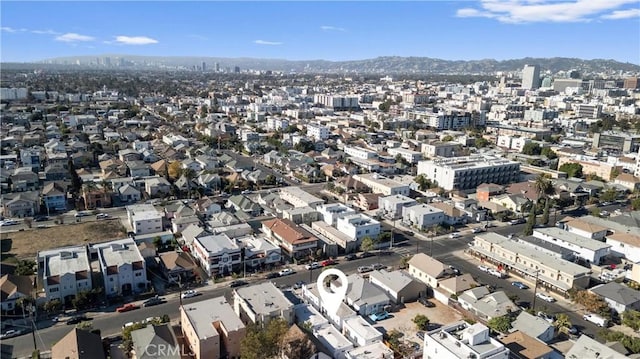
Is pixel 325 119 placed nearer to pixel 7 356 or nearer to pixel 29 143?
pixel 29 143

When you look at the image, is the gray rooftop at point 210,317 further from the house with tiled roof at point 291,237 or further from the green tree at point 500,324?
the green tree at point 500,324

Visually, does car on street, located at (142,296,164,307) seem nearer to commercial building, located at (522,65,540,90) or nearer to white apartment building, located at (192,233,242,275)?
white apartment building, located at (192,233,242,275)

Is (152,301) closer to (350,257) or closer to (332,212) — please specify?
(350,257)

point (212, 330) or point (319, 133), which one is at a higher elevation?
point (319, 133)

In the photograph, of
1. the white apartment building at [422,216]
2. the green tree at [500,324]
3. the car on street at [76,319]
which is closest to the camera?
the green tree at [500,324]

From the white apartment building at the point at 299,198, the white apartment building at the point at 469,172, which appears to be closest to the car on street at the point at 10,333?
the white apartment building at the point at 299,198

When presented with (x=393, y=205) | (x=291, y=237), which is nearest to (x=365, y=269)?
(x=291, y=237)
